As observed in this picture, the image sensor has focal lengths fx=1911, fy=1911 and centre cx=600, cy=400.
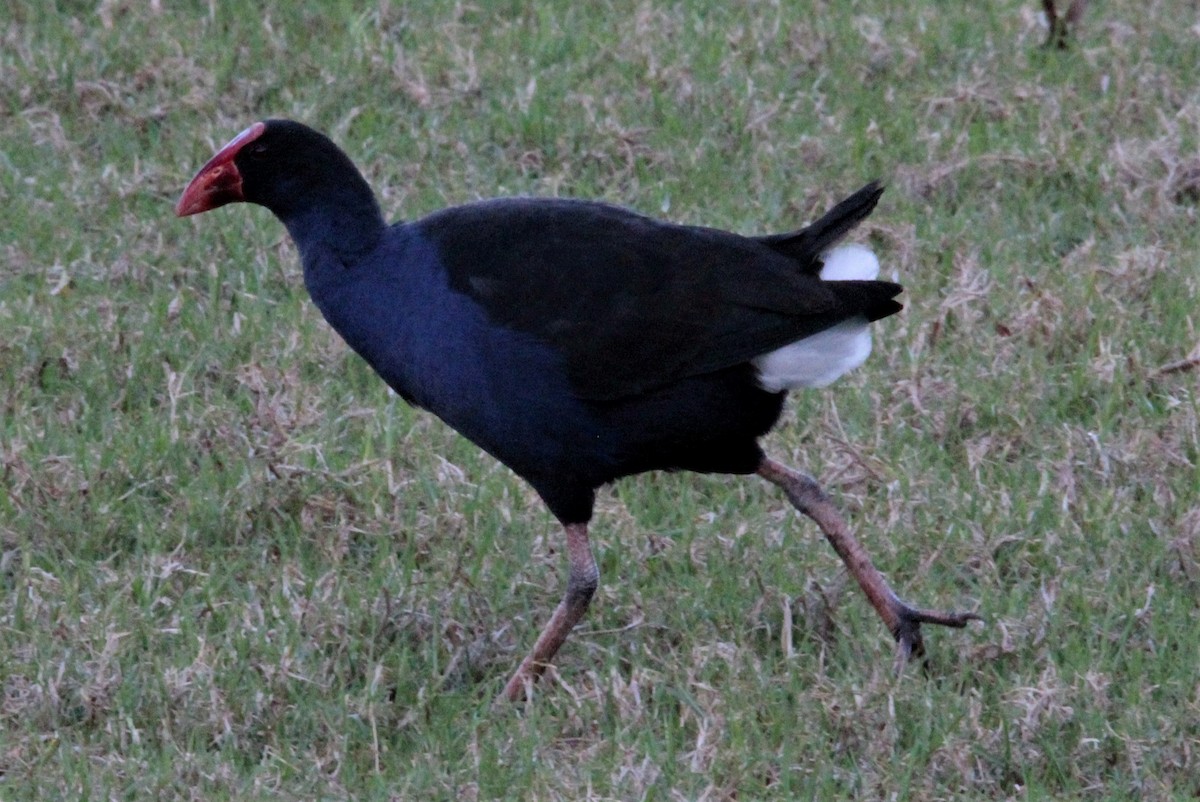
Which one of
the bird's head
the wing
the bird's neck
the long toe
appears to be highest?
the bird's head

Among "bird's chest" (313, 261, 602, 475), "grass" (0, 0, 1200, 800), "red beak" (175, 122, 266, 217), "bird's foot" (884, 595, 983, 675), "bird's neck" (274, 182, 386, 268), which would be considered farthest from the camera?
"red beak" (175, 122, 266, 217)

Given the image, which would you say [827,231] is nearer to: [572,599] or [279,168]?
[572,599]

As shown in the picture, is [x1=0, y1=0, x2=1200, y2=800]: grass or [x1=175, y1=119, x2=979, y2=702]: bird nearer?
[x1=0, y1=0, x2=1200, y2=800]: grass

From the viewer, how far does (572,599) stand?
359 centimetres

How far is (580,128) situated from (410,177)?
54 centimetres

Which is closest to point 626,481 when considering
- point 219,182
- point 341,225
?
point 341,225

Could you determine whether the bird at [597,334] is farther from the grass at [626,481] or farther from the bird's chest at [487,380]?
the grass at [626,481]

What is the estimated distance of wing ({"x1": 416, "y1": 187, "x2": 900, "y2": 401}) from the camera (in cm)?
343

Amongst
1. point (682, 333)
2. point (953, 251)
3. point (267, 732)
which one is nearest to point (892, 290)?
point (682, 333)

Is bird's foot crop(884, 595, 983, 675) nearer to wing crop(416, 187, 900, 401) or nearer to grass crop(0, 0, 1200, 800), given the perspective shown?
grass crop(0, 0, 1200, 800)

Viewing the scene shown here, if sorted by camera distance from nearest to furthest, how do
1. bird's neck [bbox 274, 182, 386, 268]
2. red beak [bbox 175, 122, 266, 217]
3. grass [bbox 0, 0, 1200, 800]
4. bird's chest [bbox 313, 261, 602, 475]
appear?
grass [bbox 0, 0, 1200, 800]
bird's chest [bbox 313, 261, 602, 475]
bird's neck [bbox 274, 182, 386, 268]
red beak [bbox 175, 122, 266, 217]

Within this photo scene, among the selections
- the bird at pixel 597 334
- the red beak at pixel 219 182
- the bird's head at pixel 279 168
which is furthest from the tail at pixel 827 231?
the red beak at pixel 219 182

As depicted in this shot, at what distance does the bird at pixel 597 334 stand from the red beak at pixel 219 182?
1.01ft

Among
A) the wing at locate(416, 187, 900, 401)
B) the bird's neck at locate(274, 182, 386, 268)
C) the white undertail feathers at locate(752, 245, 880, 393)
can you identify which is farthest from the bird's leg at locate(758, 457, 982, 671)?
the bird's neck at locate(274, 182, 386, 268)
